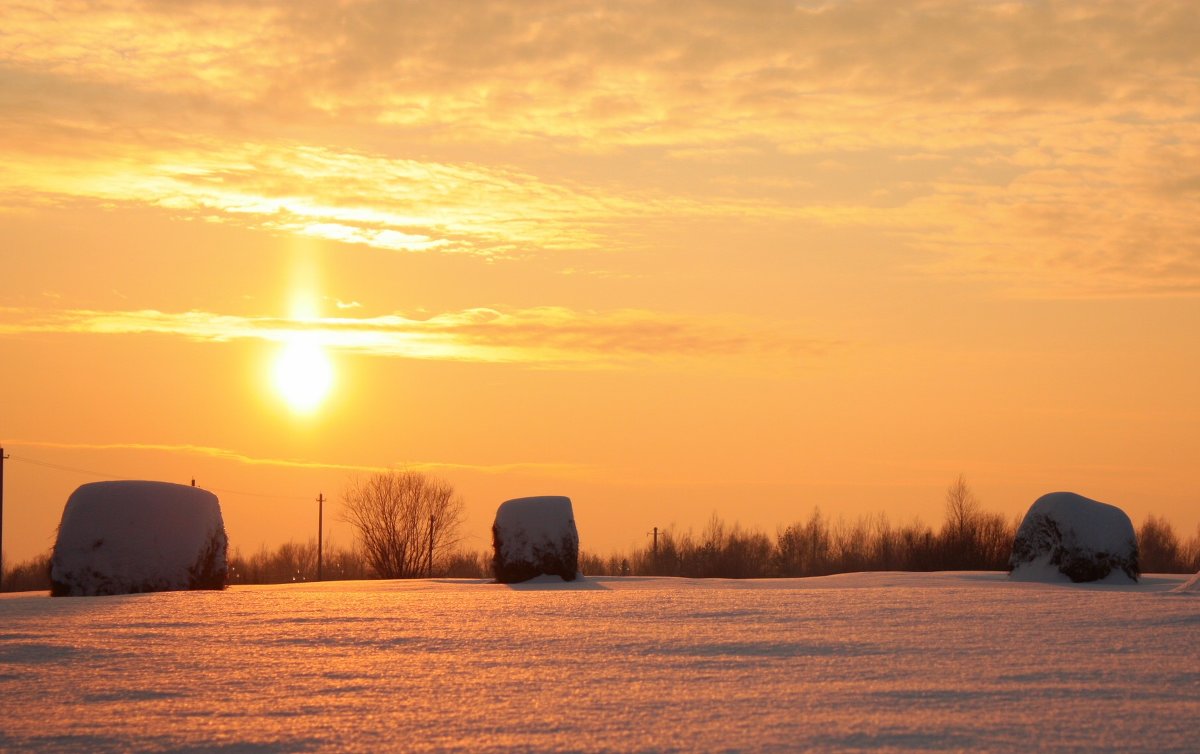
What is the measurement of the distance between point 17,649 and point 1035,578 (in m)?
17.3

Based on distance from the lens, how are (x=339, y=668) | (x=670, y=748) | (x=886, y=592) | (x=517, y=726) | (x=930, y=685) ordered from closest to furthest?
(x=670, y=748), (x=517, y=726), (x=930, y=685), (x=339, y=668), (x=886, y=592)

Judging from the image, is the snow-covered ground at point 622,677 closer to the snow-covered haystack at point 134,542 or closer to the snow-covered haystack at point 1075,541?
the snow-covered haystack at point 134,542

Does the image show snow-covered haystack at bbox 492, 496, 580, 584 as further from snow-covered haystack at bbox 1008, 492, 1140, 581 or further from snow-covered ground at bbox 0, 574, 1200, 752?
snow-covered ground at bbox 0, 574, 1200, 752

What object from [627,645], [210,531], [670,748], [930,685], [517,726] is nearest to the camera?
[670,748]

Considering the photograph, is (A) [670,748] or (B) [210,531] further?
(B) [210,531]

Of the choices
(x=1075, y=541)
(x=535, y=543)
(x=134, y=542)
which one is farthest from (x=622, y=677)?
(x=535, y=543)

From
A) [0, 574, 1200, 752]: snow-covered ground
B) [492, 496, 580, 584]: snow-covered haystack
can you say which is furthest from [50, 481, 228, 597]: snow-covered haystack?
[0, 574, 1200, 752]: snow-covered ground

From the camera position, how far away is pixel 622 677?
27.1 feet

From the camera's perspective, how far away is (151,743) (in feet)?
21.4

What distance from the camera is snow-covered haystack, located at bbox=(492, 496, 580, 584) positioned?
85.5 feet

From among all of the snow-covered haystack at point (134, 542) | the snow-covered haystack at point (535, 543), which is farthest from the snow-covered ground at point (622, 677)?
the snow-covered haystack at point (535, 543)

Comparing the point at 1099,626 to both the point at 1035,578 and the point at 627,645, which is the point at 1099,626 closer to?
the point at 627,645

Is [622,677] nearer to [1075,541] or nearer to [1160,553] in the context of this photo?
[1075,541]

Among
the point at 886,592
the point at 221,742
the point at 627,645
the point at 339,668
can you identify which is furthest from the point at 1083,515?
the point at 221,742
